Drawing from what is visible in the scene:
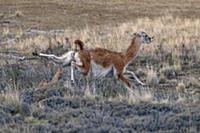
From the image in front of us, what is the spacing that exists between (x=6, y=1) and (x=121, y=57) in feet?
81.7

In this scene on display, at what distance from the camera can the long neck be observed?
13852mm

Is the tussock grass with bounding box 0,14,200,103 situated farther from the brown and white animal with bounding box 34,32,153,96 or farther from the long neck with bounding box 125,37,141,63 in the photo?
the brown and white animal with bounding box 34,32,153,96

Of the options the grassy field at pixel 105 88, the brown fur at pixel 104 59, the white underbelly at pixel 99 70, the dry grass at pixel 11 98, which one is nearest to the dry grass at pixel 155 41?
Answer: the grassy field at pixel 105 88

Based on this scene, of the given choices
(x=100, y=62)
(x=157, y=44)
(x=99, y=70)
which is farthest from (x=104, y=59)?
(x=157, y=44)

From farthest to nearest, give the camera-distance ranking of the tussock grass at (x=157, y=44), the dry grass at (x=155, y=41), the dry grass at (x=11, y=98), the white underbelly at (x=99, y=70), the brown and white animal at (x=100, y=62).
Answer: the dry grass at (x=155, y=41) → the tussock grass at (x=157, y=44) → the white underbelly at (x=99, y=70) → the brown and white animal at (x=100, y=62) → the dry grass at (x=11, y=98)

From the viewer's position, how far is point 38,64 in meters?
15.8

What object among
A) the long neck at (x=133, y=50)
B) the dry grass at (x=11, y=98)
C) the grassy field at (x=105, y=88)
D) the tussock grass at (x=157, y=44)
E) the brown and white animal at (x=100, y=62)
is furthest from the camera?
the tussock grass at (x=157, y=44)

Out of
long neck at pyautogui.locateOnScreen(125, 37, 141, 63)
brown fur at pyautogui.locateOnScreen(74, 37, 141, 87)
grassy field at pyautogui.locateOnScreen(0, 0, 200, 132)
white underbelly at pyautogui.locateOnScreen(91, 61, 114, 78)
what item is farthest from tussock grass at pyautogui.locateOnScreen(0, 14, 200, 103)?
white underbelly at pyautogui.locateOnScreen(91, 61, 114, 78)

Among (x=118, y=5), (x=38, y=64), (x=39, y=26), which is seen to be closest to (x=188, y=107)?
(x=38, y=64)

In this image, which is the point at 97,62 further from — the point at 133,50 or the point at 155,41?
the point at 155,41

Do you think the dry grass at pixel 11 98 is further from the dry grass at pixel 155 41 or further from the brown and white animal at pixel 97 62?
the dry grass at pixel 155 41

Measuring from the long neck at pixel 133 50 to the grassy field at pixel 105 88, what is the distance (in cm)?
63

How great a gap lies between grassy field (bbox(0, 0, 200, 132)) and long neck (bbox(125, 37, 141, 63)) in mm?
634

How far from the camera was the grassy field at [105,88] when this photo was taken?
9352mm
